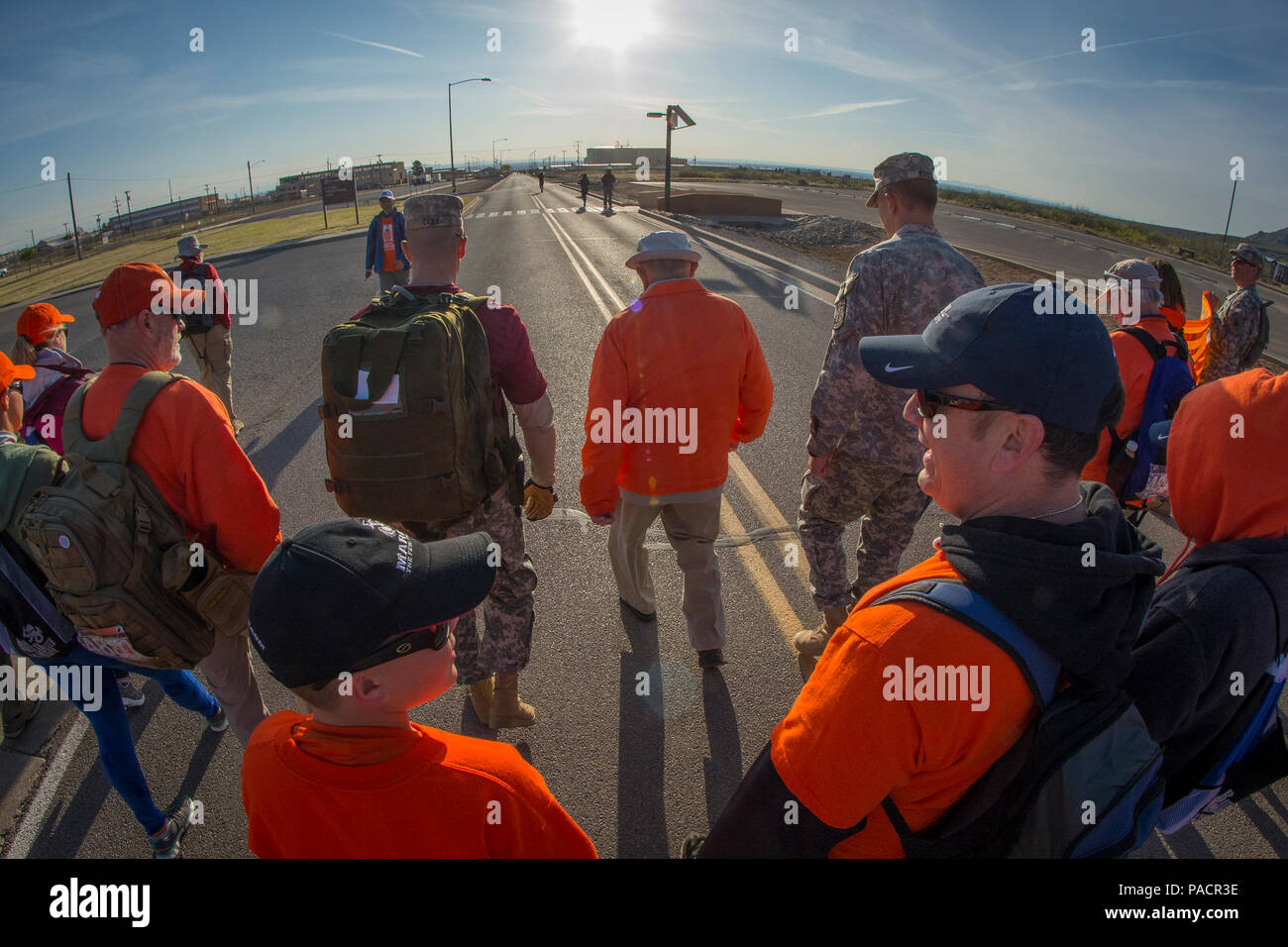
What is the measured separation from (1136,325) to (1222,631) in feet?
8.53

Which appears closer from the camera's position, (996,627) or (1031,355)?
(996,627)

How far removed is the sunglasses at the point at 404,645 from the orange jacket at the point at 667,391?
5.76 ft

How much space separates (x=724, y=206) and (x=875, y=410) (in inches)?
1144

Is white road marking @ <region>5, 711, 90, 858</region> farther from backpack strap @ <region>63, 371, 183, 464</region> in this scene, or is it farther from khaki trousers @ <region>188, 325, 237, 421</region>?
khaki trousers @ <region>188, 325, 237, 421</region>

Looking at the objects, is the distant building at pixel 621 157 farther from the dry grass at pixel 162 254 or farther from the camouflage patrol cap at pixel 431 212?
the camouflage patrol cap at pixel 431 212

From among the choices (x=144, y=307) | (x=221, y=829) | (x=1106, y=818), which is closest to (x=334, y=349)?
(x=144, y=307)

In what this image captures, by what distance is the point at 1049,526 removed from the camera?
127 centimetres

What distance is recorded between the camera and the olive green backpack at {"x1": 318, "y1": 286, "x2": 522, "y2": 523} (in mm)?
2496

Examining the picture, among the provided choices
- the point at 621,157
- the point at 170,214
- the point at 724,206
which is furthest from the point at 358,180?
the point at 724,206

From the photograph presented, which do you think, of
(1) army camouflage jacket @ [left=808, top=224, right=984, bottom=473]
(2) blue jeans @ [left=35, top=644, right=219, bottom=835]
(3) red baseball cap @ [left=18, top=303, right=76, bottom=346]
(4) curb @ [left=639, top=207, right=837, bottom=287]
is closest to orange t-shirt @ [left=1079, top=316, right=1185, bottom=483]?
(1) army camouflage jacket @ [left=808, top=224, right=984, bottom=473]

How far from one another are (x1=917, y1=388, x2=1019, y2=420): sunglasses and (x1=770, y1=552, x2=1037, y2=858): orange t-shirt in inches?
13.2

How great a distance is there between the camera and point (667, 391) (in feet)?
10.6

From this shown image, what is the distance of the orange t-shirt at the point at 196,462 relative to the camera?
2.32 metres

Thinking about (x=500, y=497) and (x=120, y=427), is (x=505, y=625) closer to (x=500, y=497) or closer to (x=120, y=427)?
(x=500, y=497)
